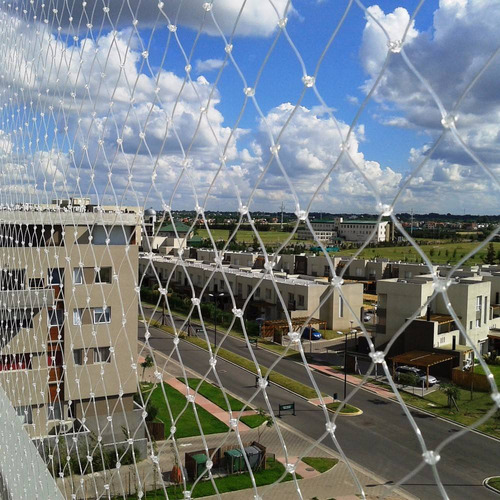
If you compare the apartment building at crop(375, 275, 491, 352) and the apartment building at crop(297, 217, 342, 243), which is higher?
the apartment building at crop(297, 217, 342, 243)

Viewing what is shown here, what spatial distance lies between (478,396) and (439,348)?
119cm

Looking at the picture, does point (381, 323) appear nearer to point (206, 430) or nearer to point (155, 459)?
point (206, 430)

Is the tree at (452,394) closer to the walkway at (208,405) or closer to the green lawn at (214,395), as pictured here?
the walkway at (208,405)

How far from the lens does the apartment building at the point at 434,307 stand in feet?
22.6

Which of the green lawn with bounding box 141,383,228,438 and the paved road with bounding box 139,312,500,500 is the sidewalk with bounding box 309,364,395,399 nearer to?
the paved road with bounding box 139,312,500,500

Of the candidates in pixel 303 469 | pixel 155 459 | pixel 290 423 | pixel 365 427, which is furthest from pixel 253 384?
pixel 155 459

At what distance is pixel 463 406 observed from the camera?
17.3 ft

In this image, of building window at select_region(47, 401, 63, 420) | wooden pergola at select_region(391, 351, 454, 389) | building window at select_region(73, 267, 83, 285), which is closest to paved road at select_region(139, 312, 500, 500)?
wooden pergola at select_region(391, 351, 454, 389)

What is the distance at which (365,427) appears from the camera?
15.7 ft

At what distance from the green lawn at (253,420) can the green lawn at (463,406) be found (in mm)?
1325

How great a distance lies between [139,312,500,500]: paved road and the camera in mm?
3678

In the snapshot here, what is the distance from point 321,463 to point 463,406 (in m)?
2.01

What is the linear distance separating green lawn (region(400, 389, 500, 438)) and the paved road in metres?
0.16

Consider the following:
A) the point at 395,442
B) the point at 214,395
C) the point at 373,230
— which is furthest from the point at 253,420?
the point at 373,230
